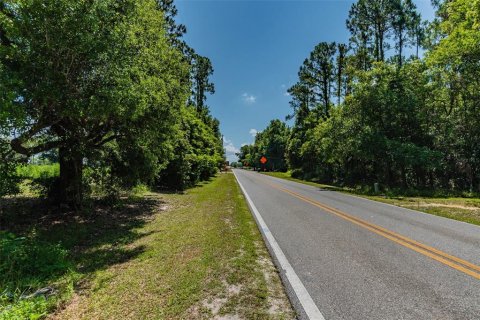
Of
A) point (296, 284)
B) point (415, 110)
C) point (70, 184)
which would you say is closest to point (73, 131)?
point (70, 184)

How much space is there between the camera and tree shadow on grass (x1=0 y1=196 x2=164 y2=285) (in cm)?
649

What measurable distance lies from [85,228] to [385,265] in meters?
8.37

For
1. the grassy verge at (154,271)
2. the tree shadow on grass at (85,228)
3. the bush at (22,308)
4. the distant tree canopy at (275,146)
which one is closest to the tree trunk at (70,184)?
the tree shadow on grass at (85,228)

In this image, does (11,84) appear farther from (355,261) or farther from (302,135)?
(302,135)

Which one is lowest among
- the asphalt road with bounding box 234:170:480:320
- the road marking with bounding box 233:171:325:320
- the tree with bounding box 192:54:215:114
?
the road marking with bounding box 233:171:325:320

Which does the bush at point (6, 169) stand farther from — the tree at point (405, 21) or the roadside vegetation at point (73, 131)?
the tree at point (405, 21)

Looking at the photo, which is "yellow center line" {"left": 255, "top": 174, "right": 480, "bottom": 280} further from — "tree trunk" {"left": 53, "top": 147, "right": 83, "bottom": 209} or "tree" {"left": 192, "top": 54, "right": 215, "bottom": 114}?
"tree" {"left": 192, "top": 54, "right": 215, "bottom": 114}

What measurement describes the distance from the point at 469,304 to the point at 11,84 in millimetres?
8470

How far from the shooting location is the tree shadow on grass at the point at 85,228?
649cm

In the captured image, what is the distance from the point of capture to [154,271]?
5.38 meters

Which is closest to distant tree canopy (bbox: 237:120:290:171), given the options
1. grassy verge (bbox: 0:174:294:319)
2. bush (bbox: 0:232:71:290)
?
grassy verge (bbox: 0:174:294:319)

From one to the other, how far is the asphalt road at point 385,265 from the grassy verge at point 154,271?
72 cm

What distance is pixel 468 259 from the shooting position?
224 inches

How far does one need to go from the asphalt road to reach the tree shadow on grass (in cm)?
394
